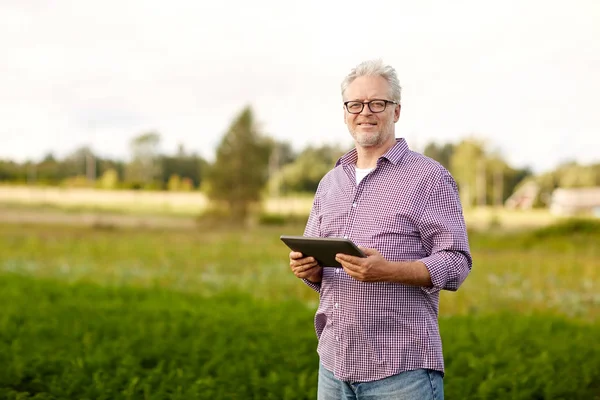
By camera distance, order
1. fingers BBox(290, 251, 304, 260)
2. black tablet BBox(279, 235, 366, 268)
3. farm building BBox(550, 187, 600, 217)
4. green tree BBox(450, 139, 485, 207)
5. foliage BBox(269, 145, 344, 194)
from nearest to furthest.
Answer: black tablet BBox(279, 235, 366, 268) < fingers BBox(290, 251, 304, 260) < foliage BBox(269, 145, 344, 194) < farm building BBox(550, 187, 600, 217) < green tree BBox(450, 139, 485, 207)

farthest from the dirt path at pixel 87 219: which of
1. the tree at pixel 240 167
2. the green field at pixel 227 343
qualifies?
the green field at pixel 227 343

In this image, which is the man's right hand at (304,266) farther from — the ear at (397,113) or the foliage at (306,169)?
the foliage at (306,169)

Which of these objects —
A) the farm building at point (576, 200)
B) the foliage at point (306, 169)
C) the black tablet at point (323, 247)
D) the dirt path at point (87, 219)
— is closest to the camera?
the black tablet at point (323, 247)

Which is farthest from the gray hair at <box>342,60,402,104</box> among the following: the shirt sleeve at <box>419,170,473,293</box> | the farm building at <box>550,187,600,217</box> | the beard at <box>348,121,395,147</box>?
the farm building at <box>550,187,600,217</box>

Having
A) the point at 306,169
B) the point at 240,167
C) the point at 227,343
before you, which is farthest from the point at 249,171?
the point at 227,343

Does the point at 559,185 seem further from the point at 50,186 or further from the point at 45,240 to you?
the point at 45,240

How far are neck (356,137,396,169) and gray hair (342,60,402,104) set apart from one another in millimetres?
184

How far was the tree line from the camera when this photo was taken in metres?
39.3

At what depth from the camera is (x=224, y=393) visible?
191 inches

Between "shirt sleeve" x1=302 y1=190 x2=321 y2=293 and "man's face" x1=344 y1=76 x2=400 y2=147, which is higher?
"man's face" x1=344 y1=76 x2=400 y2=147

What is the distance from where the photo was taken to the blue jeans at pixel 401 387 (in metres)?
2.93

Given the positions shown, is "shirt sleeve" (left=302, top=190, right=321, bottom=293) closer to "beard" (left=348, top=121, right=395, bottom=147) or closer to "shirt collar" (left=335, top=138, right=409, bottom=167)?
"shirt collar" (left=335, top=138, right=409, bottom=167)

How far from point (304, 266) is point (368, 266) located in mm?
385

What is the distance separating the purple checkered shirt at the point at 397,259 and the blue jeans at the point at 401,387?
0.12 feet
